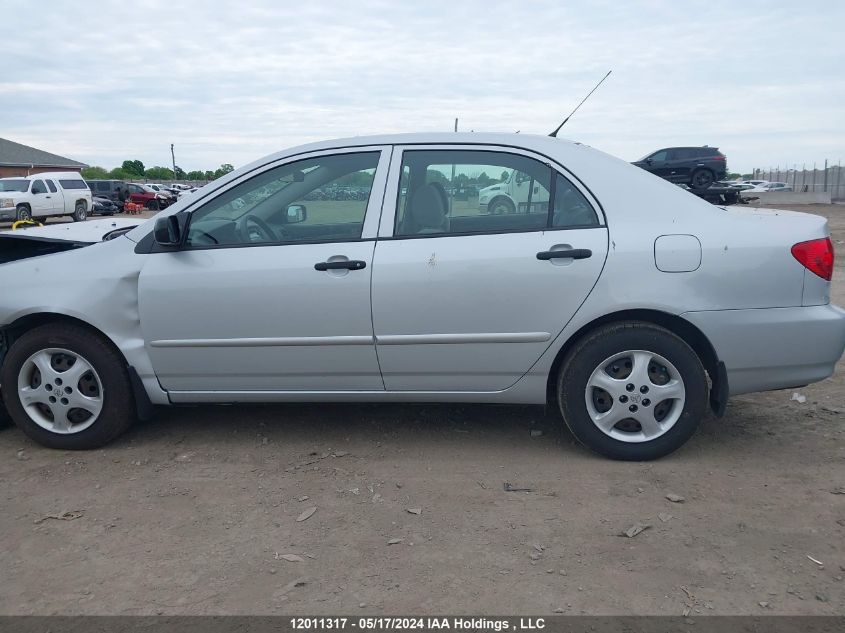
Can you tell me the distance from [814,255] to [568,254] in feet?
3.98

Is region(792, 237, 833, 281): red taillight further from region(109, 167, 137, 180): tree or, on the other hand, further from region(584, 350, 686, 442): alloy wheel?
region(109, 167, 137, 180): tree

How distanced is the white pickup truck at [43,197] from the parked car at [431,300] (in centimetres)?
2514

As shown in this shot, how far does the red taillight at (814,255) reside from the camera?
143 inches

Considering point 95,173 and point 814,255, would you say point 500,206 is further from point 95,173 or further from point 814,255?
point 95,173

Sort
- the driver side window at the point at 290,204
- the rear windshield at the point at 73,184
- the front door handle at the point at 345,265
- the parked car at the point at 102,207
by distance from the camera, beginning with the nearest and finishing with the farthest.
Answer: the front door handle at the point at 345,265
the driver side window at the point at 290,204
the rear windshield at the point at 73,184
the parked car at the point at 102,207

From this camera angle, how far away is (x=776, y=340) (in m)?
3.67

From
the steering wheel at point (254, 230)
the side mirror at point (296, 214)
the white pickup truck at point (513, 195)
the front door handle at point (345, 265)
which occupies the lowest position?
the front door handle at point (345, 265)

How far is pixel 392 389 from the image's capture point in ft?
12.9

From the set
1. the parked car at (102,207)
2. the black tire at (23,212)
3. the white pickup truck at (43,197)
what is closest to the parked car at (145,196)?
the parked car at (102,207)

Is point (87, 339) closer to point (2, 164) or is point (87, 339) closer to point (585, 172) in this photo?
point (585, 172)

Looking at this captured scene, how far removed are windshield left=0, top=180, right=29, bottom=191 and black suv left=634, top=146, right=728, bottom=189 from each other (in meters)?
22.0

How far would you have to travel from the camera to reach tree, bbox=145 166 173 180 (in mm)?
77900

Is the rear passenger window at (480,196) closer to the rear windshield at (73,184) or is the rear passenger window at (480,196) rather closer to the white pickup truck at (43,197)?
the white pickup truck at (43,197)

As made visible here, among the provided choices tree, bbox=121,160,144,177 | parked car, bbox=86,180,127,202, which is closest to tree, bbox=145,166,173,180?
tree, bbox=121,160,144,177
